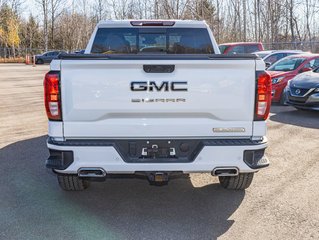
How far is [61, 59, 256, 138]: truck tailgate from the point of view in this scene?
3785 millimetres

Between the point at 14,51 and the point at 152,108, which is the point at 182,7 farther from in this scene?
the point at 14,51

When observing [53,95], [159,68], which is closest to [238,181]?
[159,68]

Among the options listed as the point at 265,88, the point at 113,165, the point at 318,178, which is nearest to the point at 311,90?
the point at 318,178

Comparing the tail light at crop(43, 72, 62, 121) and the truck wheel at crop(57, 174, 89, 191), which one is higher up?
the tail light at crop(43, 72, 62, 121)

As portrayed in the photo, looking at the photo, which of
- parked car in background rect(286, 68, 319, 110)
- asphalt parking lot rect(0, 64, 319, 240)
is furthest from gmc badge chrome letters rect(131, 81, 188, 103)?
parked car in background rect(286, 68, 319, 110)

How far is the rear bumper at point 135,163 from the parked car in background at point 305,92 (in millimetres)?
7041

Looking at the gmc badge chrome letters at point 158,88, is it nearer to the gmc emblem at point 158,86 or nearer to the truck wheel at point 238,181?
Result: the gmc emblem at point 158,86

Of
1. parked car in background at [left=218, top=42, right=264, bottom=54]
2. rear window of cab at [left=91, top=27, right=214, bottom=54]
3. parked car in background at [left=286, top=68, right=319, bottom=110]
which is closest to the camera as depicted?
rear window of cab at [left=91, top=27, right=214, bottom=54]

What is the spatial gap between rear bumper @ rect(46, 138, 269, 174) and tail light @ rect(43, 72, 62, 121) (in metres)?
0.27

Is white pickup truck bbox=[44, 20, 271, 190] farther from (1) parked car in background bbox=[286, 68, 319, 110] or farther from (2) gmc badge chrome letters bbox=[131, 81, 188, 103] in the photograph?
(1) parked car in background bbox=[286, 68, 319, 110]

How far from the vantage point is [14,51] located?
215ft

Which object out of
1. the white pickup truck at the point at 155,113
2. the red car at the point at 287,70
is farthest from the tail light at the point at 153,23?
the red car at the point at 287,70

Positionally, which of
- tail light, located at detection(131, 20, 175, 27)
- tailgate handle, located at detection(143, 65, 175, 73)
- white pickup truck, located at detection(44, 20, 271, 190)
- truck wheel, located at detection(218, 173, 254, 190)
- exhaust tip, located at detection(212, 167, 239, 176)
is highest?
tail light, located at detection(131, 20, 175, 27)

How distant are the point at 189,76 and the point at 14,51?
66.8 meters
